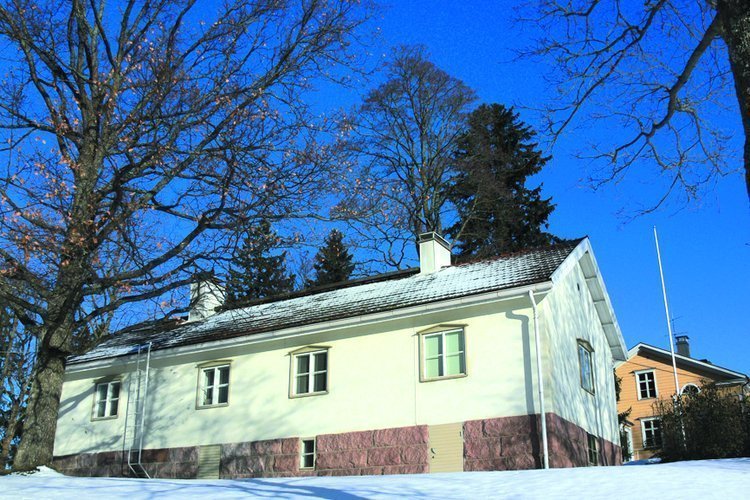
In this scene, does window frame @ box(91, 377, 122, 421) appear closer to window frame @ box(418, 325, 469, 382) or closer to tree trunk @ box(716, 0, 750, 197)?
window frame @ box(418, 325, 469, 382)

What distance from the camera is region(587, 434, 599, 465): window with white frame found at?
21.2 meters

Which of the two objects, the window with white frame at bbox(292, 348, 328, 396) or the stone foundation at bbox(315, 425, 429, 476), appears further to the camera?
the window with white frame at bbox(292, 348, 328, 396)

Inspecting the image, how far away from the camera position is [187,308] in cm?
1848

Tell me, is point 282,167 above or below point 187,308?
above

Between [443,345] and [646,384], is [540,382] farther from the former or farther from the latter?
[646,384]

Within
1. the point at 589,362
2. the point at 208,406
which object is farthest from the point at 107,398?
the point at 589,362

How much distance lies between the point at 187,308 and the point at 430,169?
56.2 feet

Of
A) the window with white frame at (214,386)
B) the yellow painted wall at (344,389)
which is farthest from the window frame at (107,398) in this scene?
the window with white frame at (214,386)

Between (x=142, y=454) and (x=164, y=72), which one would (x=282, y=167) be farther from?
(x=142, y=454)

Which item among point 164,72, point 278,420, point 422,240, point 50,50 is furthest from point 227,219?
point 422,240

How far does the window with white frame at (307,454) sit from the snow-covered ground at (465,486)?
5.39 metres

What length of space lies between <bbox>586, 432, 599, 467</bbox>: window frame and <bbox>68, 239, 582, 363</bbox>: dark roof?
511cm

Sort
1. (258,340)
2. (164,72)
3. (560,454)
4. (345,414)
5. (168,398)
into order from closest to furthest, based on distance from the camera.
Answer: (164,72) → (560,454) → (345,414) → (258,340) → (168,398)

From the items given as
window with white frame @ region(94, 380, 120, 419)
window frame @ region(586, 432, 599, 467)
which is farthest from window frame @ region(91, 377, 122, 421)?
window frame @ region(586, 432, 599, 467)
